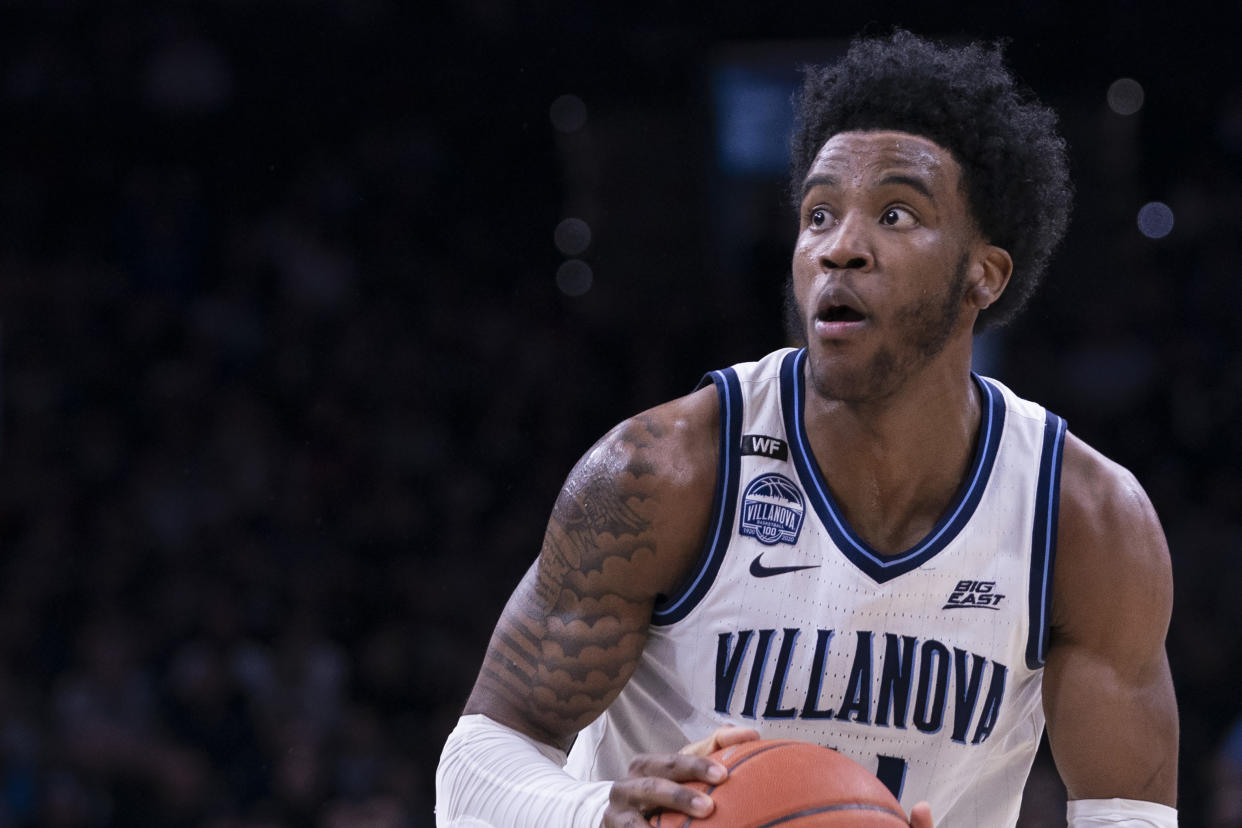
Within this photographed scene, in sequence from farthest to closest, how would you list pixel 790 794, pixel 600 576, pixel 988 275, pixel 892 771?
pixel 988 275 → pixel 892 771 → pixel 600 576 → pixel 790 794

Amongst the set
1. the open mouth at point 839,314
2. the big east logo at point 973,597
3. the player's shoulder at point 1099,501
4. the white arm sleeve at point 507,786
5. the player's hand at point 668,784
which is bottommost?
the white arm sleeve at point 507,786

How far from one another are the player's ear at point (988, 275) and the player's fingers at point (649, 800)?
1151 mm

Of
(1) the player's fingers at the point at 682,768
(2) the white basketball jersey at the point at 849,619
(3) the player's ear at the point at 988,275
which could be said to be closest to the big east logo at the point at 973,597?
(2) the white basketball jersey at the point at 849,619

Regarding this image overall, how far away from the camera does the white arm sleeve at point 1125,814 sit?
2633 mm

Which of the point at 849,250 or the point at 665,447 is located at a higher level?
the point at 849,250

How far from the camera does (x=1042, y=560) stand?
2668mm

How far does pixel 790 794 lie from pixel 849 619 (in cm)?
60

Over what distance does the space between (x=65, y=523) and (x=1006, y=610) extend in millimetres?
5794

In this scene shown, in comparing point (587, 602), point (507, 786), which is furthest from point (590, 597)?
point (507, 786)

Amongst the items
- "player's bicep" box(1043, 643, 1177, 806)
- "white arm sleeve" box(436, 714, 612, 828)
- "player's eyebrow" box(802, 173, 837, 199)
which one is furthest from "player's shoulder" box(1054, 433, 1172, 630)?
"white arm sleeve" box(436, 714, 612, 828)

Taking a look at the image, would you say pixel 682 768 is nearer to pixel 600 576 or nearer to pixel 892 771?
pixel 600 576

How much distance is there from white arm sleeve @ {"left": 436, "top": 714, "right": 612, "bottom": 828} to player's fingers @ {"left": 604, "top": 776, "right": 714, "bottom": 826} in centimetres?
10

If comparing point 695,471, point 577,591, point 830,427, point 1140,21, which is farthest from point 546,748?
point 1140,21

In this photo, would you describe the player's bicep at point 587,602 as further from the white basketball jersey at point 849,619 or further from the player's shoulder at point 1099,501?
the player's shoulder at point 1099,501
